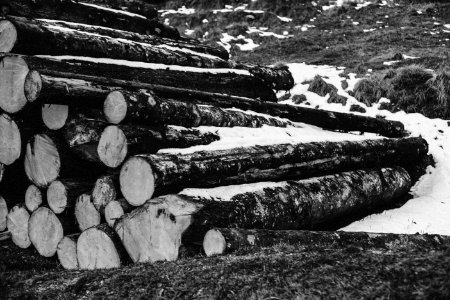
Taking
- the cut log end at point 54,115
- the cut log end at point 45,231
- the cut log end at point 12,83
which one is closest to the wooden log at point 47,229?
the cut log end at point 45,231

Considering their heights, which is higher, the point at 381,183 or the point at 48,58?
the point at 48,58

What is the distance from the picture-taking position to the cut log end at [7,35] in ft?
15.4

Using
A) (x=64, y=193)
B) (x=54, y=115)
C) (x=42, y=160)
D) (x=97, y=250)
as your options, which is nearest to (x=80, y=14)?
(x=54, y=115)

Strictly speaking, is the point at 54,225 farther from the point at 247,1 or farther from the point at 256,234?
the point at 247,1

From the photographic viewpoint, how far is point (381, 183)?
5.91 m

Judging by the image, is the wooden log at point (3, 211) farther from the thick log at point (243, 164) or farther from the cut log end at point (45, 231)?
the thick log at point (243, 164)

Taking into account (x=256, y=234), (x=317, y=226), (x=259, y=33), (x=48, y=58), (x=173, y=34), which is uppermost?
(x=259, y=33)

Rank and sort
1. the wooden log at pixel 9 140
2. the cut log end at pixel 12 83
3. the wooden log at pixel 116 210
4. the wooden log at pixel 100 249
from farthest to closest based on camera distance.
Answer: the wooden log at pixel 9 140, the cut log end at pixel 12 83, the wooden log at pixel 116 210, the wooden log at pixel 100 249

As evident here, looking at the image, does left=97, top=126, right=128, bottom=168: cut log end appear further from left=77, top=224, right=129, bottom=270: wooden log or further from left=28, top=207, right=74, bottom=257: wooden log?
left=28, top=207, right=74, bottom=257: wooden log

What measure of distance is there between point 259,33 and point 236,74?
955cm

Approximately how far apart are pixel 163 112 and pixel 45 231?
187 cm

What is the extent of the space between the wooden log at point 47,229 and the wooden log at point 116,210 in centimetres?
71

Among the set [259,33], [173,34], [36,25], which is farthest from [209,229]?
[259,33]

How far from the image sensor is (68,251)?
14.0 feet
